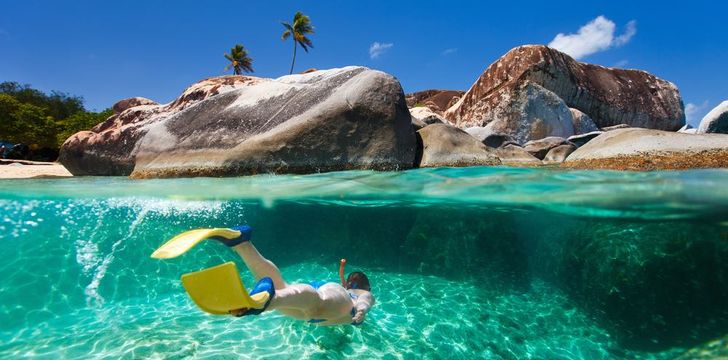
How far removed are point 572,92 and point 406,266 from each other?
16.0 m

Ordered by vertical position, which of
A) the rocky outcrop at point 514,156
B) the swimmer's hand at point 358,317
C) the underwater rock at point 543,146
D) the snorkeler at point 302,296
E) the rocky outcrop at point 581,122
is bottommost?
the swimmer's hand at point 358,317

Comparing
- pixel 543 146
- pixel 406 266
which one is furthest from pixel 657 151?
pixel 406 266

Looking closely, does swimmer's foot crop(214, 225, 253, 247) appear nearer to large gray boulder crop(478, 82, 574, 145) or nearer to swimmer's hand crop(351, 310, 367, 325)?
swimmer's hand crop(351, 310, 367, 325)

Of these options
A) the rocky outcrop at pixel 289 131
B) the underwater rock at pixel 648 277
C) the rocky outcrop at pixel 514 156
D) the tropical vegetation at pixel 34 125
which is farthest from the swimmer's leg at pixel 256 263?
the tropical vegetation at pixel 34 125

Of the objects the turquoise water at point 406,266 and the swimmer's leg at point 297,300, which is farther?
the turquoise water at point 406,266

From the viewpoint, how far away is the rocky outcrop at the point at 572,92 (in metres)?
19.4

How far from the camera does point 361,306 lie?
4508 millimetres

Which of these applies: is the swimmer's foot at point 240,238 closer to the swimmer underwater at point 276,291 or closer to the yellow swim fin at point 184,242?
the swimmer underwater at point 276,291

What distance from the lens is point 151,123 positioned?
12.3 metres

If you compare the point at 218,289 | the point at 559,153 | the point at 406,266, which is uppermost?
the point at 559,153

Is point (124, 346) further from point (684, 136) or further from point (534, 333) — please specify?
point (684, 136)

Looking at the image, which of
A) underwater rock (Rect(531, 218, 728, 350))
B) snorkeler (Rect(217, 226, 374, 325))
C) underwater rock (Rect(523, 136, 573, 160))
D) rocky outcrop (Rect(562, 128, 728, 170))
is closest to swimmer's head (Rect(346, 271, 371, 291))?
snorkeler (Rect(217, 226, 374, 325))

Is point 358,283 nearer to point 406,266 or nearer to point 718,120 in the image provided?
point 406,266

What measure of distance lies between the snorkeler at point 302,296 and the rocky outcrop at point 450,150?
6.77 meters
